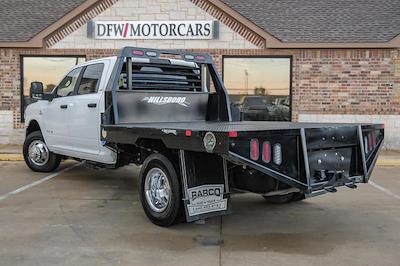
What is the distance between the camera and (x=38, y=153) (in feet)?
31.7

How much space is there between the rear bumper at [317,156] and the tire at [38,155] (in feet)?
18.7

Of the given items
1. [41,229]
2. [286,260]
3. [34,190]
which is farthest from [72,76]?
[286,260]

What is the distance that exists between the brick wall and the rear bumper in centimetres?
796

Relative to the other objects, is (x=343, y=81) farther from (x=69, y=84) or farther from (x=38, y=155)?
(x=38, y=155)

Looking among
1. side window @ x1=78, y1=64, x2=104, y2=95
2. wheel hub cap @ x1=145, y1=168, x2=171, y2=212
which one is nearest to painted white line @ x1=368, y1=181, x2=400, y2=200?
wheel hub cap @ x1=145, y1=168, x2=171, y2=212

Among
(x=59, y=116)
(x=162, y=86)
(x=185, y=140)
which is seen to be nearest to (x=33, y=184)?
(x=59, y=116)

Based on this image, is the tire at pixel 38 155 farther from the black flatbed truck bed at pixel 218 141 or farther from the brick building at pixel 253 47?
the brick building at pixel 253 47

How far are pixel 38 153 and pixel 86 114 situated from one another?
7.90 ft

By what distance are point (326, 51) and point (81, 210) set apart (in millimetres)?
9107

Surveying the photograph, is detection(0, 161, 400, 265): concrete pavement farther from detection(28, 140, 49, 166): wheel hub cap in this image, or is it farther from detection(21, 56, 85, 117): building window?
detection(21, 56, 85, 117): building window

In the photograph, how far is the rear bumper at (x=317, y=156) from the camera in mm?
4879

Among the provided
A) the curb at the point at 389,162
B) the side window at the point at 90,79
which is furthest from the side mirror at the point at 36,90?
the curb at the point at 389,162

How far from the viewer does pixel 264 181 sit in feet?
18.5

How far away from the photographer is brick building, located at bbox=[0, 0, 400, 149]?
13.7m
